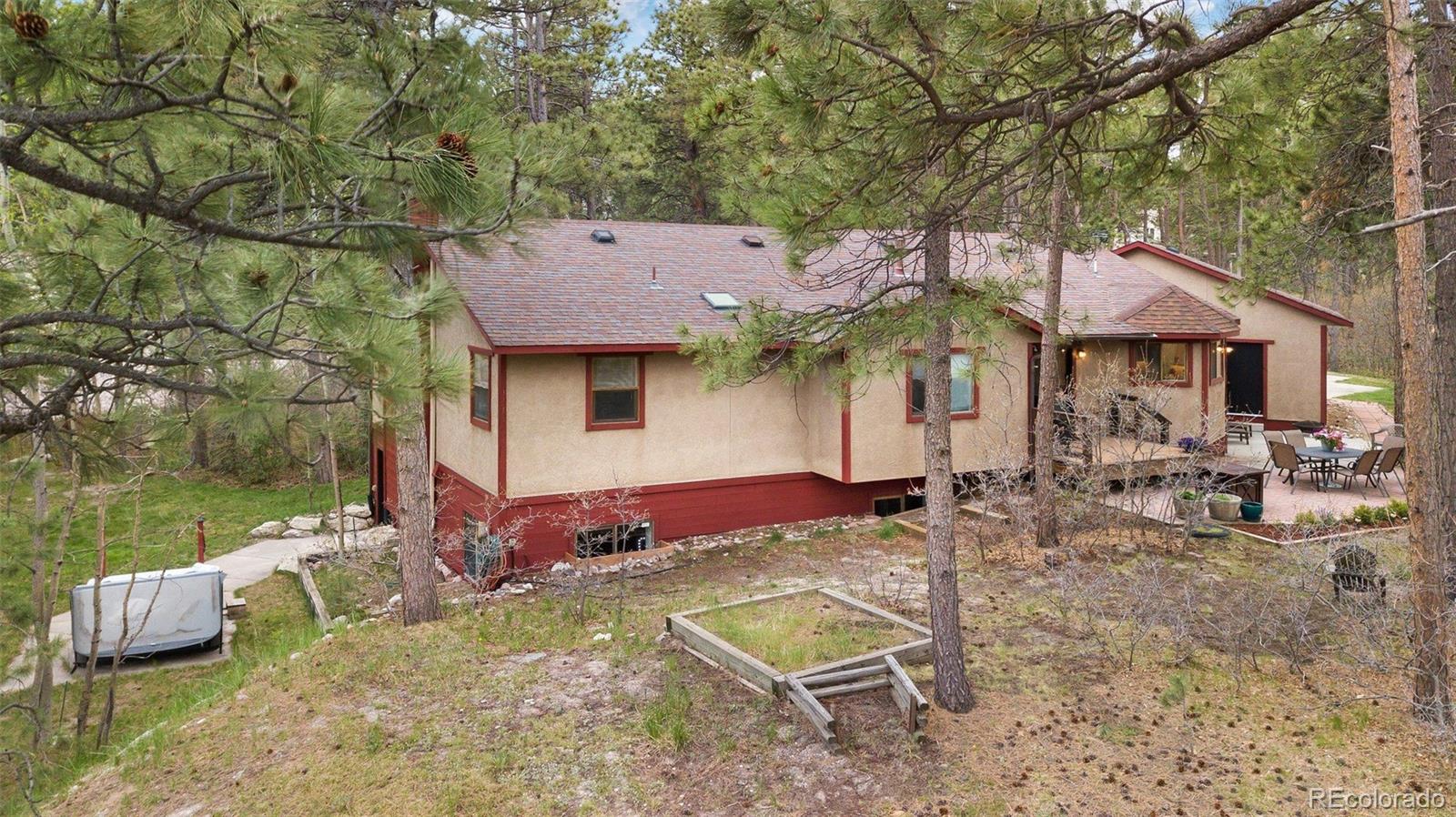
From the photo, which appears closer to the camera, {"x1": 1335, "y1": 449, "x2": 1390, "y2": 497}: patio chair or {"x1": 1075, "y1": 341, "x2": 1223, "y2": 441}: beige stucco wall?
{"x1": 1335, "y1": 449, "x2": 1390, "y2": 497}: patio chair

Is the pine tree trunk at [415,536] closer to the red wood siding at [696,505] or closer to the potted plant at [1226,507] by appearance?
the red wood siding at [696,505]

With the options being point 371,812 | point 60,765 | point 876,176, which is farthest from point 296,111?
point 60,765

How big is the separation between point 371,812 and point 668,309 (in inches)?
340

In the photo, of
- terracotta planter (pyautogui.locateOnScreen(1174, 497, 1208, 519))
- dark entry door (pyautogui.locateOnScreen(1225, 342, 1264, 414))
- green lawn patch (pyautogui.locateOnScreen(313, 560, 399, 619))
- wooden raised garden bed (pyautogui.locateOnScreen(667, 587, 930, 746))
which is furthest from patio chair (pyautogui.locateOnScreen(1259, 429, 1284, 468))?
green lawn patch (pyautogui.locateOnScreen(313, 560, 399, 619))

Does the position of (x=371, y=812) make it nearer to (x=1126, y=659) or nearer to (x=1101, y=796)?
(x=1101, y=796)

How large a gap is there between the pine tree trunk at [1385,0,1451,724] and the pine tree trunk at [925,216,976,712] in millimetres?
3014

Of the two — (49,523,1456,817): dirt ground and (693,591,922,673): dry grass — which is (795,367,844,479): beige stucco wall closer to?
(693,591,922,673): dry grass

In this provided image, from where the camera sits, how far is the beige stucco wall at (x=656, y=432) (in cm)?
1130

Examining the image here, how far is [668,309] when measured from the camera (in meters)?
12.7

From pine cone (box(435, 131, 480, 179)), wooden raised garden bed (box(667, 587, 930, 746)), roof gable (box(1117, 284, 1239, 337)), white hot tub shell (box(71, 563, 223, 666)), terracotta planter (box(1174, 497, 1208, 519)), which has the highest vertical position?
roof gable (box(1117, 284, 1239, 337))

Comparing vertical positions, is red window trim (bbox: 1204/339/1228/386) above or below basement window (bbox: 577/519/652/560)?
above

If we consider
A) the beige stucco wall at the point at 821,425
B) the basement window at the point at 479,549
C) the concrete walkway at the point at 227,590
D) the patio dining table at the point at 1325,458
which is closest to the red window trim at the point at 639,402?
the basement window at the point at 479,549

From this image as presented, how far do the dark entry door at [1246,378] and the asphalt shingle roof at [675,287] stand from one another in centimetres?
374

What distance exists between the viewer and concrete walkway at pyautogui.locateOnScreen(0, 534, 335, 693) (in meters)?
9.84
